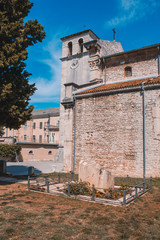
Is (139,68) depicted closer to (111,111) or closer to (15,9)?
(111,111)

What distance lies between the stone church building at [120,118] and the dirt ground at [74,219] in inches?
218

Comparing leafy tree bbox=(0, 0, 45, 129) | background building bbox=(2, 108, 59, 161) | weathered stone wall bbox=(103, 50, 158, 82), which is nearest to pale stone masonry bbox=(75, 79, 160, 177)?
weathered stone wall bbox=(103, 50, 158, 82)

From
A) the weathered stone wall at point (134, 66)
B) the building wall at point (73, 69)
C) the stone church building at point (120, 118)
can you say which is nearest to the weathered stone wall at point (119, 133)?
the stone church building at point (120, 118)

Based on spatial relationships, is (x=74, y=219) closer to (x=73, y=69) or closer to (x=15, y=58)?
(x=15, y=58)

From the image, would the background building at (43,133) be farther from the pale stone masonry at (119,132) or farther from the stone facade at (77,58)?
the pale stone masonry at (119,132)

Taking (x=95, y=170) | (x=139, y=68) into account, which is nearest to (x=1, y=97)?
(x=95, y=170)

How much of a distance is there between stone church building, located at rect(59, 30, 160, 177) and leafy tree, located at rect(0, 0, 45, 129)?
5.04 m

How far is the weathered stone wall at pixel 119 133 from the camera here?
534 inches

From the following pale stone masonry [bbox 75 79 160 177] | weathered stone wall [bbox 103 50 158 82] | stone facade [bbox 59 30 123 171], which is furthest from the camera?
stone facade [bbox 59 30 123 171]

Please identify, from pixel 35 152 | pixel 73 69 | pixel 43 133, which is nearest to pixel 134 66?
pixel 73 69

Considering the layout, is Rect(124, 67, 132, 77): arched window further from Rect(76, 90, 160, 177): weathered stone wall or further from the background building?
the background building

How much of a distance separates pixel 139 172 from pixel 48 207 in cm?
829

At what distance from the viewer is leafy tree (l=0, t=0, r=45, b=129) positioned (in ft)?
36.4

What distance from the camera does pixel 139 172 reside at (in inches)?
537
